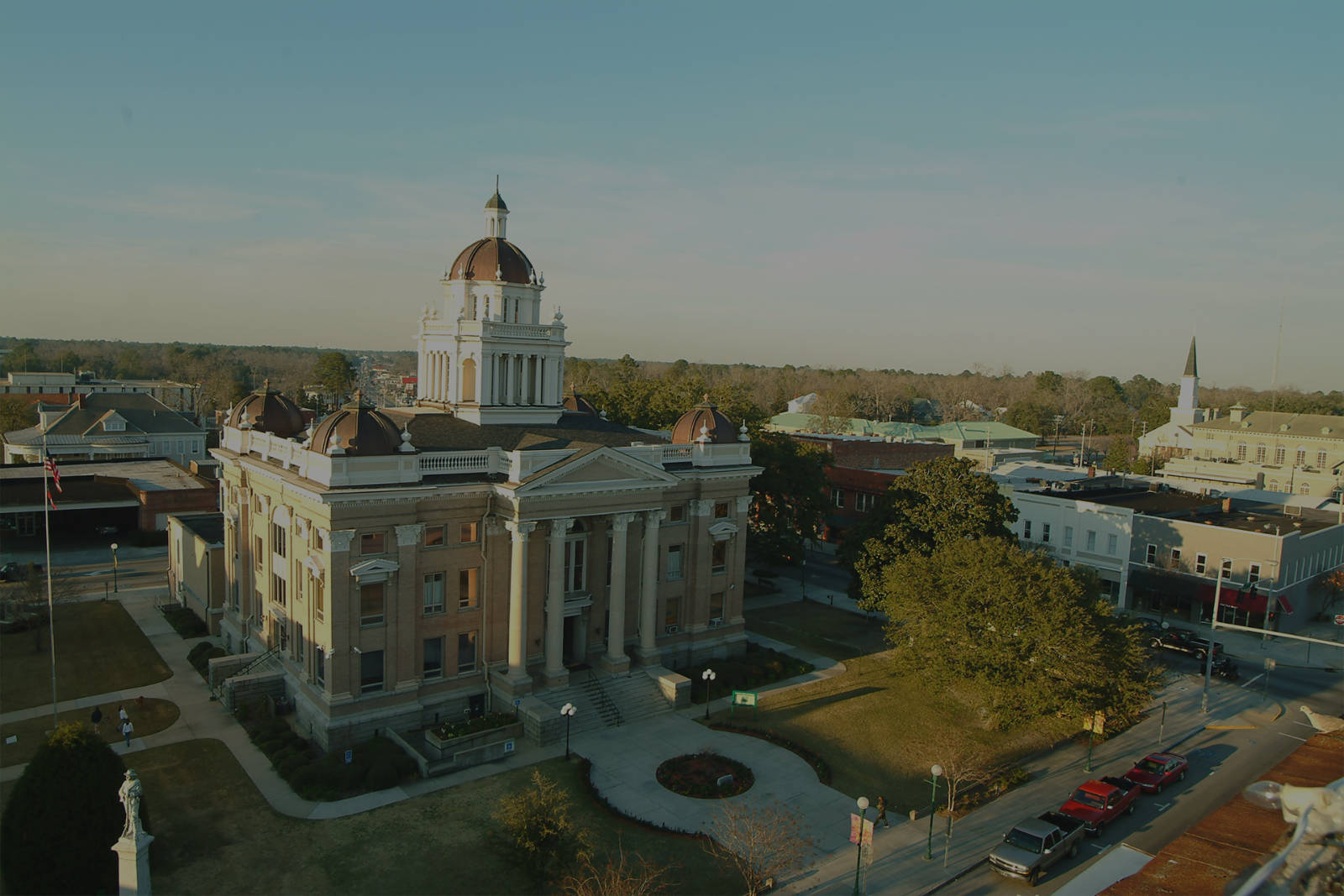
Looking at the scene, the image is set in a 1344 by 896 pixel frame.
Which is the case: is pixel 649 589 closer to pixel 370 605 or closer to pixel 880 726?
pixel 880 726

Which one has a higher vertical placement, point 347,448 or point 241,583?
point 347,448

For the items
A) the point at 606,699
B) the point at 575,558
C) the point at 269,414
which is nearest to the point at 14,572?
the point at 269,414

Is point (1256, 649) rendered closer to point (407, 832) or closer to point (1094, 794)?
point (1094, 794)

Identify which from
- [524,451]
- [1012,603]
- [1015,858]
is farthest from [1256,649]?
[524,451]

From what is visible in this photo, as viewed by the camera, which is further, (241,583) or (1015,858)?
(241,583)

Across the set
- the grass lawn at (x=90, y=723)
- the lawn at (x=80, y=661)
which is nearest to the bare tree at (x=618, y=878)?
the grass lawn at (x=90, y=723)

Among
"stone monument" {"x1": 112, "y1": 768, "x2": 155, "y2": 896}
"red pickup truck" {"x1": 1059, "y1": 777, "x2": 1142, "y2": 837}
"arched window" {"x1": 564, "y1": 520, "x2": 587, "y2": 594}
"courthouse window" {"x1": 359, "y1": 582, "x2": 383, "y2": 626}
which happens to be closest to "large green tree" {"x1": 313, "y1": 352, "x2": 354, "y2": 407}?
"arched window" {"x1": 564, "y1": 520, "x2": 587, "y2": 594}

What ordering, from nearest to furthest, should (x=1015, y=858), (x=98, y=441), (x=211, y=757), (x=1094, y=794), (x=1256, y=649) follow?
(x=1015, y=858) → (x=1094, y=794) → (x=211, y=757) → (x=1256, y=649) → (x=98, y=441)
